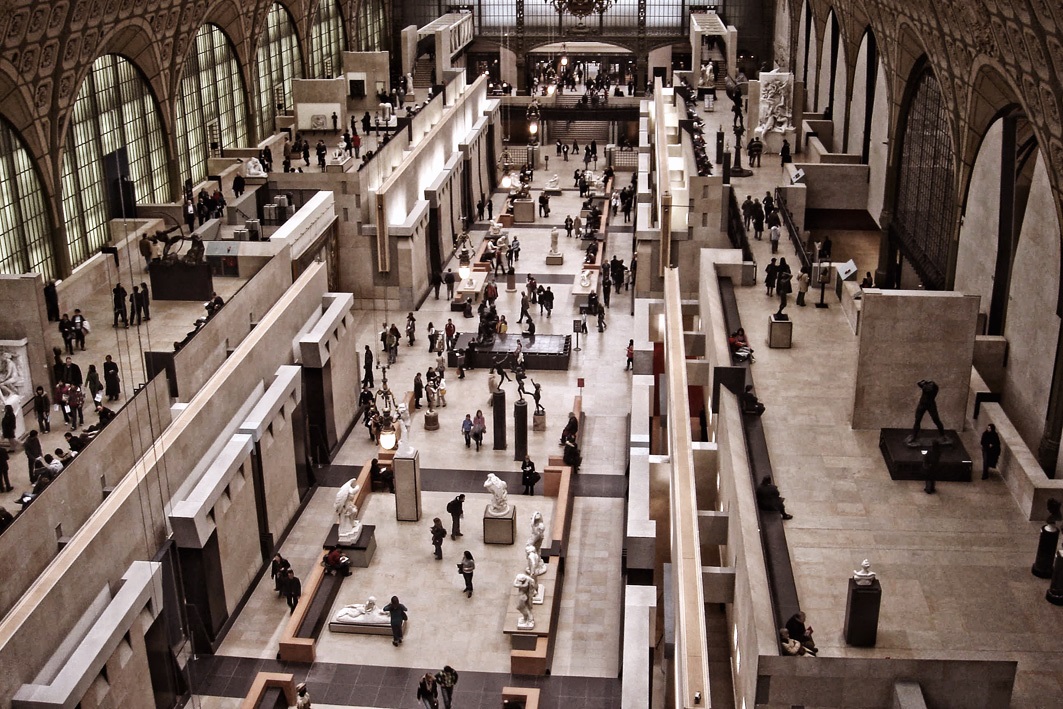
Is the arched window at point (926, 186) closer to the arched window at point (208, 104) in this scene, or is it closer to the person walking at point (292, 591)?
the person walking at point (292, 591)

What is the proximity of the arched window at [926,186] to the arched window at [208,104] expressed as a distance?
22.3m

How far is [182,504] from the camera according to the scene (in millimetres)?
20828

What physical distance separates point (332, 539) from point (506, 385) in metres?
9.66

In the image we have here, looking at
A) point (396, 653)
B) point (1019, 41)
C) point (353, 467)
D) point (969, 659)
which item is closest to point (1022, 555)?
point (969, 659)

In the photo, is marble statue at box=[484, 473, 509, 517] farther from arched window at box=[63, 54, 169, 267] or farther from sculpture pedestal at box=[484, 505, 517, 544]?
arched window at box=[63, 54, 169, 267]

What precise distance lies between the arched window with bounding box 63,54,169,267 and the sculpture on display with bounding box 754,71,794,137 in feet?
63.1

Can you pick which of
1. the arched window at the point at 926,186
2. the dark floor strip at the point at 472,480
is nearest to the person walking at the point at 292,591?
the dark floor strip at the point at 472,480

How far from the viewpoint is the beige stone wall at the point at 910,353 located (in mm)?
19781

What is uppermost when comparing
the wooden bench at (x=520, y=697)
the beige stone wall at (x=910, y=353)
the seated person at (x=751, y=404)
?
the beige stone wall at (x=910, y=353)

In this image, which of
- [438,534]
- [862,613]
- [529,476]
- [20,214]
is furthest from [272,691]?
[20,214]

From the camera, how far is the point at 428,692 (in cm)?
1975

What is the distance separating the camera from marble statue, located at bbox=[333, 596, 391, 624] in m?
22.3

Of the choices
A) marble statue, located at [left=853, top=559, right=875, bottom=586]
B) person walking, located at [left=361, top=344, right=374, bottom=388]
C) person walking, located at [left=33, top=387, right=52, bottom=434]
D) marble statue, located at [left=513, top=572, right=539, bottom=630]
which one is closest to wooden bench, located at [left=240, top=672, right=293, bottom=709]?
marble statue, located at [left=513, top=572, right=539, bottom=630]

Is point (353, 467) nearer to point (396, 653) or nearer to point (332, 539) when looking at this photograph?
point (332, 539)
